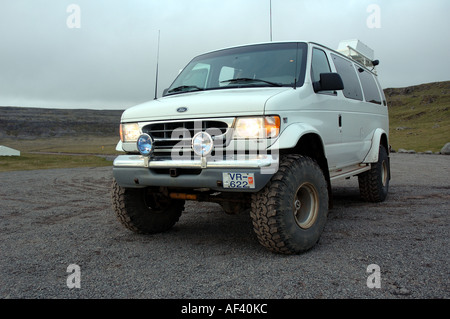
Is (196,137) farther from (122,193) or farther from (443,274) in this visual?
(443,274)

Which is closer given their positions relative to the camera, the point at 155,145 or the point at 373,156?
the point at 155,145

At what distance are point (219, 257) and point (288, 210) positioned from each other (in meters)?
0.86

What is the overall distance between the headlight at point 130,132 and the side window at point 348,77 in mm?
2934

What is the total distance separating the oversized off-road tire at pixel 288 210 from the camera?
370 cm

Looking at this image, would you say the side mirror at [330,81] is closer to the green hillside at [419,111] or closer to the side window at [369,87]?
the side window at [369,87]

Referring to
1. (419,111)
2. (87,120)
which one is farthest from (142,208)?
(87,120)

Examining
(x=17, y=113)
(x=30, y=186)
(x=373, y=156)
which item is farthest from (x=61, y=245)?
(x=17, y=113)

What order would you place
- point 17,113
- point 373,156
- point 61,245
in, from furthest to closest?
1. point 17,113
2. point 373,156
3. point 61,245

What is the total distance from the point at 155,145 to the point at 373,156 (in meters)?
3.88

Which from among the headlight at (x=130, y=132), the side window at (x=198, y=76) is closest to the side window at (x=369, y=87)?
the side window at (x=198, y=76)

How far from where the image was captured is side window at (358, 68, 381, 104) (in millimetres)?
6633

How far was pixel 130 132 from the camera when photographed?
4.44 m

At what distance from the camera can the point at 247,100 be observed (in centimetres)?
378

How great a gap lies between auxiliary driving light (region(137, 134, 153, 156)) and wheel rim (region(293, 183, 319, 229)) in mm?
1620
